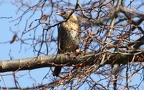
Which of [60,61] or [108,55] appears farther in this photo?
[60,61]

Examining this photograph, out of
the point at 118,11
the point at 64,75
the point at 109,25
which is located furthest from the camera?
the point at 64,75

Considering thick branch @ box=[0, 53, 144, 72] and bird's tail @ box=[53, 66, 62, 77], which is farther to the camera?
bird's tail @ box=[53, 66, 62, 77]

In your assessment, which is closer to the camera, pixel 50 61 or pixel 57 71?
pixel 50 61

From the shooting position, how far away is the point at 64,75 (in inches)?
323

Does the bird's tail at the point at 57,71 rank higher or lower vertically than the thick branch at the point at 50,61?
lower

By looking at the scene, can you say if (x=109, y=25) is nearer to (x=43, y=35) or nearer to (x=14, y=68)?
(x=43, y=35)

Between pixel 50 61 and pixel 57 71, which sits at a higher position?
pixel 50 61

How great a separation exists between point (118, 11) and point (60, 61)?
60.9 inches

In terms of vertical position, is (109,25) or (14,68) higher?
(109,25)

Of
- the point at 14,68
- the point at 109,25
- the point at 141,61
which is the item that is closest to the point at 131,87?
the point at 141,61

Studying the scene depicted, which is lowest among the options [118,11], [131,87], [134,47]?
[131,87]

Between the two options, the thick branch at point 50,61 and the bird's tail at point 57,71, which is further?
the bird's tail at point 57,71

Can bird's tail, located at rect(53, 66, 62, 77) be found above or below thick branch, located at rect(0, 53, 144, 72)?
below

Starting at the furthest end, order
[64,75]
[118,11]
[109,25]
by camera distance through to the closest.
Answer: [64,75] < [109,25] < [118,11]
